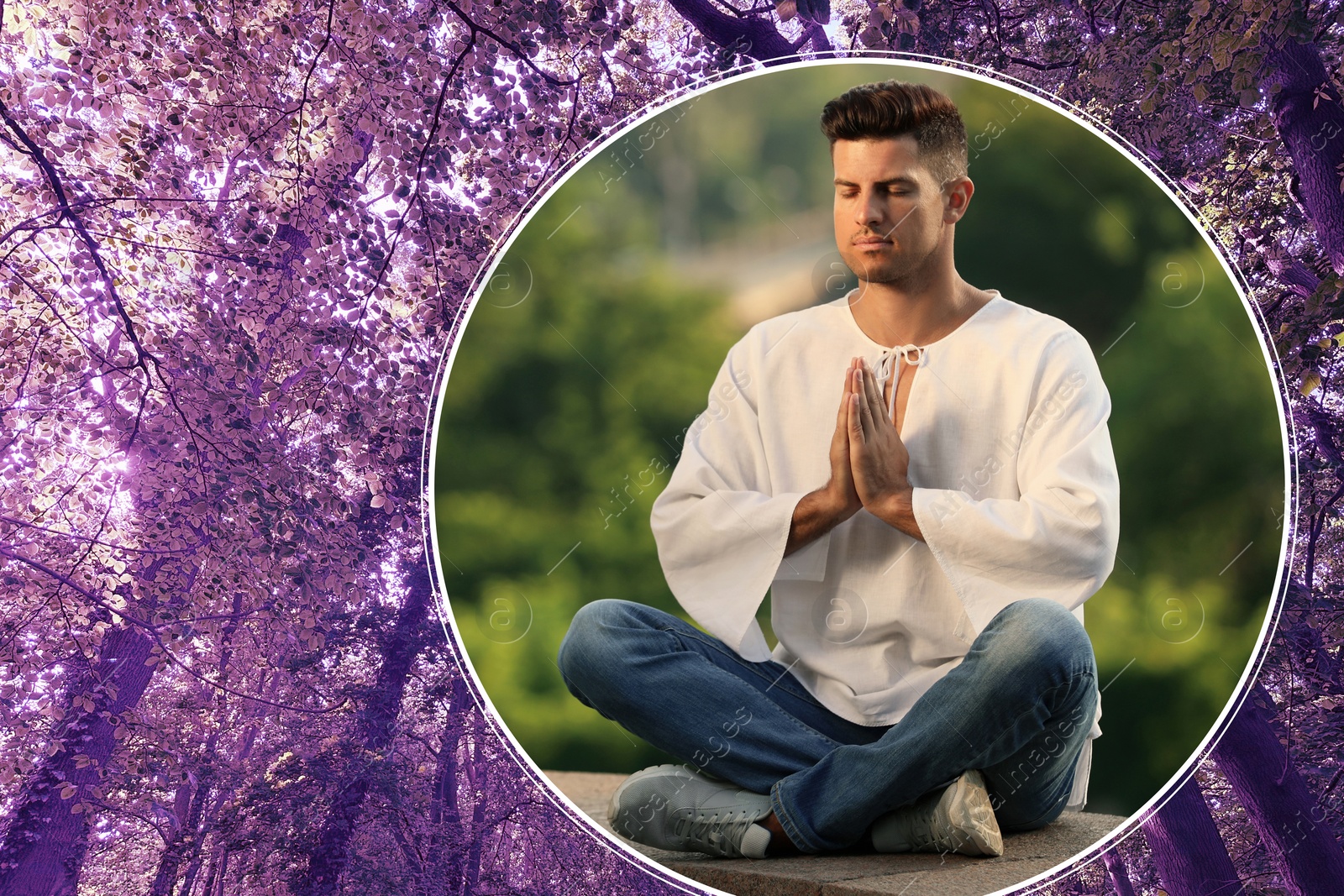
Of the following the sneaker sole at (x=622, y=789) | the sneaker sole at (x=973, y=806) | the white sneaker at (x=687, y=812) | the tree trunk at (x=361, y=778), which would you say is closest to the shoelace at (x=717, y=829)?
the white sneaker at (x=687, y=812)

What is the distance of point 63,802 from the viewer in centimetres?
340

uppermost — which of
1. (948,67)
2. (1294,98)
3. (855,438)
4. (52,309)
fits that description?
(1294,98)

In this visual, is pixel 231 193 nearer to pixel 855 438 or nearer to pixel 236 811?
pixel 236 811

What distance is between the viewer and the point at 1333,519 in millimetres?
3791

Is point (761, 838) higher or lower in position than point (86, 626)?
lower

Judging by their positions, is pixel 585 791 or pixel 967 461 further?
pixel 585 791

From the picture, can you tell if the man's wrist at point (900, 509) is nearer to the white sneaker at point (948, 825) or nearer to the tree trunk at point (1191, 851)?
the white sneaker at point (948, 825)

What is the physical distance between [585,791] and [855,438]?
145 centimetres

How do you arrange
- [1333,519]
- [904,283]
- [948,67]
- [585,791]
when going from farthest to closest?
1. [1333,519]
2. [585,791]
3. [948,67]
4. [904,283]

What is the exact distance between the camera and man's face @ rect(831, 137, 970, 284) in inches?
89.2

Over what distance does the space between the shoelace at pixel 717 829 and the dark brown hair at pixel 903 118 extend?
141 centimetres

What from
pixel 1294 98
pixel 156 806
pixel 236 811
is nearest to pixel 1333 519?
pixel 1294 98

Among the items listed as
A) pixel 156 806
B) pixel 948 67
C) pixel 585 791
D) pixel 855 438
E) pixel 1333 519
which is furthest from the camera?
pixel 1333 519

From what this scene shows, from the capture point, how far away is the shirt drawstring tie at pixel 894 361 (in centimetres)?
237
